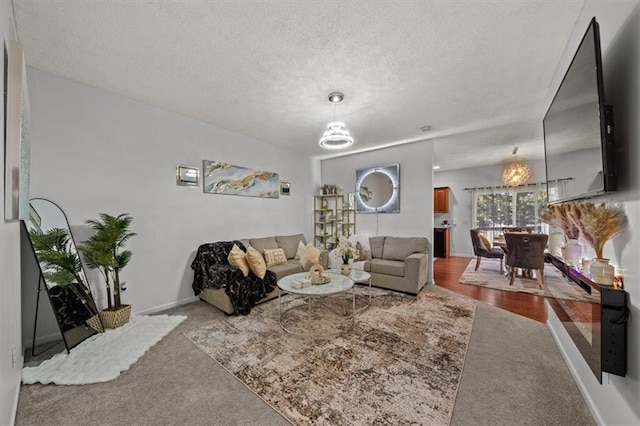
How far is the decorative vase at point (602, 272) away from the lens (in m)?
1.30

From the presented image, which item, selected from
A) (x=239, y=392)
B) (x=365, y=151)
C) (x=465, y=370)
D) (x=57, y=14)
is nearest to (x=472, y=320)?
(x=465, y=370)

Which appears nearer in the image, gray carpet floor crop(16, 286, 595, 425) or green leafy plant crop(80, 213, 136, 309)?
gray carpet floor crop(16, 286, 595, 425)

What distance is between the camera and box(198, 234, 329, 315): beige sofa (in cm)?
320

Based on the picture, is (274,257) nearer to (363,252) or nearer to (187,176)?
(363,252)

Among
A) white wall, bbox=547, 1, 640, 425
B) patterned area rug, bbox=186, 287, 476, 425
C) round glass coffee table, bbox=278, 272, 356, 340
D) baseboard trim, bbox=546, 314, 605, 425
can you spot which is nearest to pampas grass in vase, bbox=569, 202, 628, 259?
white wall, bbox=547, 1, 640, 425

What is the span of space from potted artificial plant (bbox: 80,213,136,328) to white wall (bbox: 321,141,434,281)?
162 inches

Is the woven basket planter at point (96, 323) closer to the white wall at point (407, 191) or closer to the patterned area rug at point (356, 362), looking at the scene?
the patterned area rug at point (356, 362)

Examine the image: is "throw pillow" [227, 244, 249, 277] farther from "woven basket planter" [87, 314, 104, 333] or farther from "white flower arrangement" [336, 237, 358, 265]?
"woven basket planter" [87, 314, 104, 333]

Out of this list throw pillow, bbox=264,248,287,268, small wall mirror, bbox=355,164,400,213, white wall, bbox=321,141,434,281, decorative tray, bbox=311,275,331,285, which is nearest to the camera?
decorative tray, bbox=311,275,331,285

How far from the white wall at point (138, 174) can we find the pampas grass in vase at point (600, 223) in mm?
4095

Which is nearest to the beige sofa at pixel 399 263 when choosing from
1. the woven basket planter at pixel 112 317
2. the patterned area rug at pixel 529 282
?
the patterned area rug at pixel 529 282

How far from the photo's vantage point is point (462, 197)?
7.52 m

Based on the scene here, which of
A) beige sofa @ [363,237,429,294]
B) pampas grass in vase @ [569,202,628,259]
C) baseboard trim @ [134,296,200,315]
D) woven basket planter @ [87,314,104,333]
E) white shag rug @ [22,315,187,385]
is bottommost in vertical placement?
white shag rug @ [22,315,187,385]

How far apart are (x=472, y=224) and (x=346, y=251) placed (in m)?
5.74
